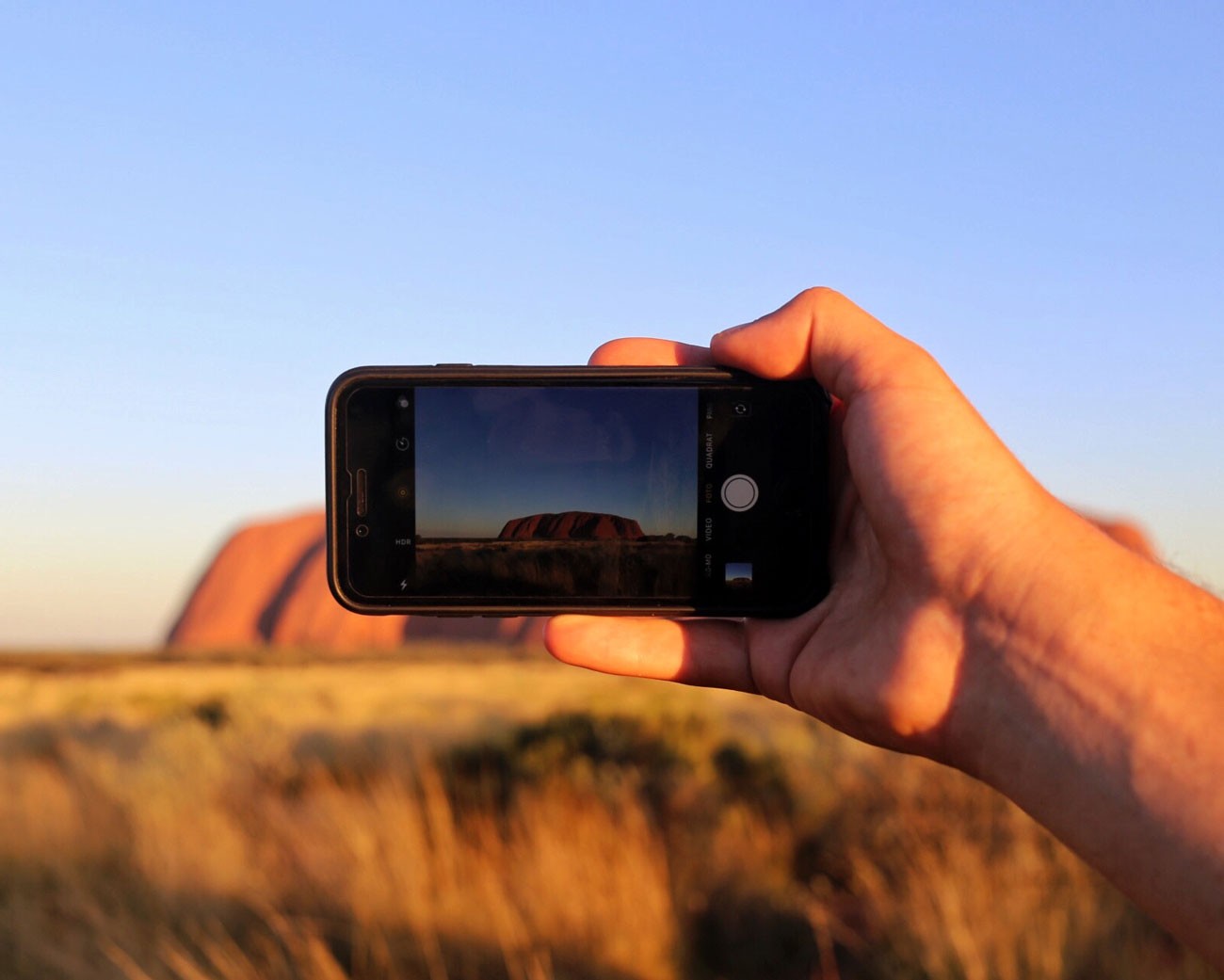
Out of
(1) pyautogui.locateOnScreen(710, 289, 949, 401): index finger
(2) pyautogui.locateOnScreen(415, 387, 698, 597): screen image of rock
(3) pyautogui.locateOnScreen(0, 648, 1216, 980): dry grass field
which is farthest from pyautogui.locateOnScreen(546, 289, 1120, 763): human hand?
(3) pyautogui.locateOnScreen(0, 648, 1216, 980): dry grass field

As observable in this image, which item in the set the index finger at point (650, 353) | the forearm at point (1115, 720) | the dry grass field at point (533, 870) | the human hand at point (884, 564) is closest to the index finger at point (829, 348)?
the human hand at point (884, 564)

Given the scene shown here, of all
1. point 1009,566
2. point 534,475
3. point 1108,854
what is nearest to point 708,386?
point 534,475

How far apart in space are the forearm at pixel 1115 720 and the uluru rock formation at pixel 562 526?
0.85 meters

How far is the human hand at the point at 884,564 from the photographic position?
80.3 inches

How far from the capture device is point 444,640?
2028 inches

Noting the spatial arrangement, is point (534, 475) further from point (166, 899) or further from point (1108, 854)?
point (166, 899)

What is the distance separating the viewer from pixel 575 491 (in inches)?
97.0

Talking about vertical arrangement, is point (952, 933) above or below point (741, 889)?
above

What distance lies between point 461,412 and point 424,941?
340 cm

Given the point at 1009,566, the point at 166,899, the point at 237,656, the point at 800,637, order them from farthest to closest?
the point at 237,656 → the point at 166,899 → the point at 800,637 → the point at 1009,566

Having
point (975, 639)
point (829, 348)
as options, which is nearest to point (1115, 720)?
point (975, 639)

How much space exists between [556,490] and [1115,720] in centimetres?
123

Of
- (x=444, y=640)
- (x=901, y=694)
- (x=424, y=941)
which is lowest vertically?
(x=444, y=640)

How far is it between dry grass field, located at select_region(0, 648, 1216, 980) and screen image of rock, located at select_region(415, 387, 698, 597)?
95.0 inches
